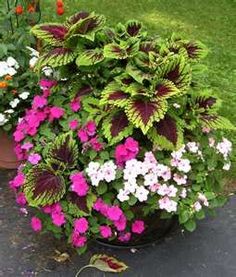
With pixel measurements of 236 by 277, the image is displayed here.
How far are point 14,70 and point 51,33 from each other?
0.42m

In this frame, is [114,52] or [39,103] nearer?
[114,52]

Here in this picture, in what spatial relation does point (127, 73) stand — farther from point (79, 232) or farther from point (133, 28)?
point (79, 232)

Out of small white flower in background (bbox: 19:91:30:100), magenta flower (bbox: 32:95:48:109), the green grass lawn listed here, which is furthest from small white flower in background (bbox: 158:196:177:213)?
the green grass lawn

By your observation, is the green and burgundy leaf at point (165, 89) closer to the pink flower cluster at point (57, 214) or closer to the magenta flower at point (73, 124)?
the magenta flower at point (73, 124)

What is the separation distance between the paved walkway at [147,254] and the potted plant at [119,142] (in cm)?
12

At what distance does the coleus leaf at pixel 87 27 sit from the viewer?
3016 mm

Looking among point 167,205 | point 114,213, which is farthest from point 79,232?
point 167,205

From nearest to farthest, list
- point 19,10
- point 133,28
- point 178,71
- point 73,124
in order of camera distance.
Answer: point 178,71, point 73,124, point 133,28, point 19,10

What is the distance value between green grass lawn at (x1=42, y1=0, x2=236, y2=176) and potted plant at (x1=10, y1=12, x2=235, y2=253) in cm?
207

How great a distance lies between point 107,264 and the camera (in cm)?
304

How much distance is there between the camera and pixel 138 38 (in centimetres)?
315

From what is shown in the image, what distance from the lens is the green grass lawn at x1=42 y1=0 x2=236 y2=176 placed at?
5.38 m

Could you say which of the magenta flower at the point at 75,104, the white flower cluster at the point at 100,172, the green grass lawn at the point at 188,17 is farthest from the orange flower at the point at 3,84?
the green grass lawn at the point at 188,17

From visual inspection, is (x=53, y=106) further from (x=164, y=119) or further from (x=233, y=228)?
(x=233, y=228)
